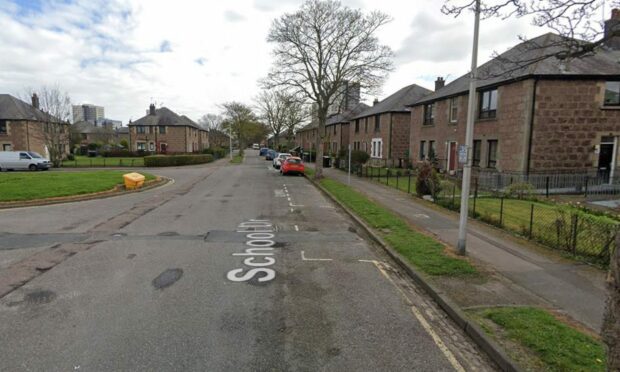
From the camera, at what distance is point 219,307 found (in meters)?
5.15

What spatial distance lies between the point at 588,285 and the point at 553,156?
15329 millimetres

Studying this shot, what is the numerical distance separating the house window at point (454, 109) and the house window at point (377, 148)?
38.1 ft

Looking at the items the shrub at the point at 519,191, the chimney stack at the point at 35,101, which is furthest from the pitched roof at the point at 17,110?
the shrub at the point at 519,191

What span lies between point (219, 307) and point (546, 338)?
4.20 metres

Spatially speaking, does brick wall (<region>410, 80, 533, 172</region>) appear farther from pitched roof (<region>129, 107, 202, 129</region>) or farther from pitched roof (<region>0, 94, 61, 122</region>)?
pitched roof (<region>129, 107, 202, 129</region>)

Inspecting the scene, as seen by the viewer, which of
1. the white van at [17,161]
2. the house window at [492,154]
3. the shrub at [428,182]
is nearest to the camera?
the shrub at [428,182]

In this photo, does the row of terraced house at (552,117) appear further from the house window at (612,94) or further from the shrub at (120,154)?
the shrub at (120,154)

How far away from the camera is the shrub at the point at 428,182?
15.4 meters

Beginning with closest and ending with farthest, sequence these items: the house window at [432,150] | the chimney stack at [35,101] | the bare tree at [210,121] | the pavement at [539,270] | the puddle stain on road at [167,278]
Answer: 1. the pavement at [539,270]
2. the puddle stain on road at [167,278]
3. the house window at [432,150]
4. the chimney stack at [35,101]
5. the bare tree at [210,121]

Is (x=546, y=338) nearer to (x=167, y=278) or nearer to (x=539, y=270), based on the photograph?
(x=539, y=270)

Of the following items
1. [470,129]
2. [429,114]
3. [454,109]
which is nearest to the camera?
[470,129]

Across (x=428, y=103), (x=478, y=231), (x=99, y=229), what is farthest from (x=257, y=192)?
(x=428, y=103)

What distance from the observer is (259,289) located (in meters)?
5.85

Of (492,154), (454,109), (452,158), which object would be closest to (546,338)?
(492,154)
